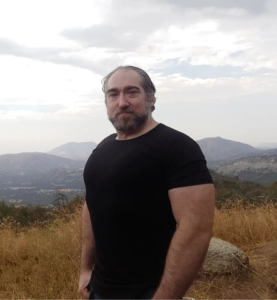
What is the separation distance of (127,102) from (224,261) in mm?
2951

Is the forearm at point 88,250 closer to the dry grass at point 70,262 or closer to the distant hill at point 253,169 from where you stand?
the dry grass at point 70,262

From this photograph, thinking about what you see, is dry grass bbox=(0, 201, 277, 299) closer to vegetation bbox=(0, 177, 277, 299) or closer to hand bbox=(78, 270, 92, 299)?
vegetation bbox=(0, 177, 277, 299)

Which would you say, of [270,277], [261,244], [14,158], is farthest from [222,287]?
[14,158]

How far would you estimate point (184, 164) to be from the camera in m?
1.50

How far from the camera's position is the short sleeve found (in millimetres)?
1485

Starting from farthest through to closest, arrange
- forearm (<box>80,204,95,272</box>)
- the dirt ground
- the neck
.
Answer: the dirt ground → forearm (<box>80,204,95,272</box>) → the neck

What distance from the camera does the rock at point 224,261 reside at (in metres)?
4.02

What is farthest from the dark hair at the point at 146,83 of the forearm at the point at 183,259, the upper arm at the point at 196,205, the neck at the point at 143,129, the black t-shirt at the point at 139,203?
the forearm at the point at 183,259

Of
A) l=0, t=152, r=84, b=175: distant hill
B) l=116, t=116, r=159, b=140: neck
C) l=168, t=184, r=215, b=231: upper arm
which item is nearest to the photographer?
l=168, t=184, r=215, b=231: upper arm

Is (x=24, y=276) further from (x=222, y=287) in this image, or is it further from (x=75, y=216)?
(x=222, y=287)

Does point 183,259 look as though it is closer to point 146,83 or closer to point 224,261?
point 146,83

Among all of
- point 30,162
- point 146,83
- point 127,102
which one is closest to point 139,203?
point 127,102

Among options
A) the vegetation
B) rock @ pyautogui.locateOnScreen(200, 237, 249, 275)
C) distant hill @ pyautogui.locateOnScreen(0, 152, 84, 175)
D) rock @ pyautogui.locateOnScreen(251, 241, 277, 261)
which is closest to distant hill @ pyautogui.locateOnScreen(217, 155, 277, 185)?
the vegetation

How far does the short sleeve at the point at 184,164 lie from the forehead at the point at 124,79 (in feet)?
1.45
